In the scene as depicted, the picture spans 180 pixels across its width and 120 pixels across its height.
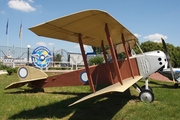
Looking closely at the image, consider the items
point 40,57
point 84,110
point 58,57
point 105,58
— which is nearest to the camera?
point 84,110

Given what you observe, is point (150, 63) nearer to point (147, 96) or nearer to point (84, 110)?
point (147, 96)

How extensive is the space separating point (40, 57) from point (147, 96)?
1299 cm

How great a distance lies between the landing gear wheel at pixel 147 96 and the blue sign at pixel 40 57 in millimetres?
12658

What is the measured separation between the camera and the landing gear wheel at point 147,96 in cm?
673

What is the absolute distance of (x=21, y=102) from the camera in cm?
658

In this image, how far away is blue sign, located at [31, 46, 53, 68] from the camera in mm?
17547

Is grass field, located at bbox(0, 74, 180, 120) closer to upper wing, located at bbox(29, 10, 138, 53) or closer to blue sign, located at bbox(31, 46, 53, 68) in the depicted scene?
upper wing, located at bbox(29, 10, 138, 53)

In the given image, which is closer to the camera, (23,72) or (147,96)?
(147,96)

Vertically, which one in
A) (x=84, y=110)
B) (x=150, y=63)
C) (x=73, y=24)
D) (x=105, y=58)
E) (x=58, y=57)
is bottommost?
(x=84, y=110)

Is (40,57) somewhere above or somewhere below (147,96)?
above

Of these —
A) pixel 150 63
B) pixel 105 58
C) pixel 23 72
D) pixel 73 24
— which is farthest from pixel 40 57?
pixel 73 24

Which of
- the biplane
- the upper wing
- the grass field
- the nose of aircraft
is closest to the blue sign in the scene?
the biplane

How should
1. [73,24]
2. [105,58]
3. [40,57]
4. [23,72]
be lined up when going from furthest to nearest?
1. [40,57]
2. [23,72]
3. [105,58]
4. [73,24]

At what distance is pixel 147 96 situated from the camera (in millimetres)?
6758
